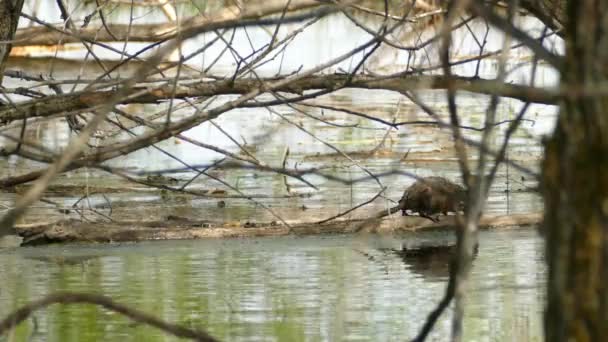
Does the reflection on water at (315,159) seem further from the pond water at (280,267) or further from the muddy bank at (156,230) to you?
the muddy bank at (156,230)

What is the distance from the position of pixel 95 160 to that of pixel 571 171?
143 cm

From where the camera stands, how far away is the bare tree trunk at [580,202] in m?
2.17

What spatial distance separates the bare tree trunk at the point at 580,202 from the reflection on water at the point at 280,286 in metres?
2.07

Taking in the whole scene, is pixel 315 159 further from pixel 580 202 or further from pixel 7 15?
pixel 580 202

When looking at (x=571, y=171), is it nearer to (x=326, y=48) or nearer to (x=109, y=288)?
(x=109, y=288)

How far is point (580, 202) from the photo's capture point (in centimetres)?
221

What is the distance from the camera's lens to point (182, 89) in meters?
4.66

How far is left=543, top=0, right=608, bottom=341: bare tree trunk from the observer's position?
7.13ft

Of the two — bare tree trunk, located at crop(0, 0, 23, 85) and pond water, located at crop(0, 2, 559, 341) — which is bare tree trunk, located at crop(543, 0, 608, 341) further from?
bare tree trunk, located at crop(0, 0, 23, 85)

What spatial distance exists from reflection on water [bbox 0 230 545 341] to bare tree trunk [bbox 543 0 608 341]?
6.79 feet

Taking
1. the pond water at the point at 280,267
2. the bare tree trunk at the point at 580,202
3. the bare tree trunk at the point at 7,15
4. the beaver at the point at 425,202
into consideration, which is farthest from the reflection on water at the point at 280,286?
the bare tree trunk at the point at 580,202

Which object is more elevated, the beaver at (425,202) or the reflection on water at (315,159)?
the reflection on water at (315,159)

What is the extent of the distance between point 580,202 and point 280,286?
3390 millimetres

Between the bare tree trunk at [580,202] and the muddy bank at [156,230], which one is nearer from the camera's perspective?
the bare tree trunk at [580,202]
